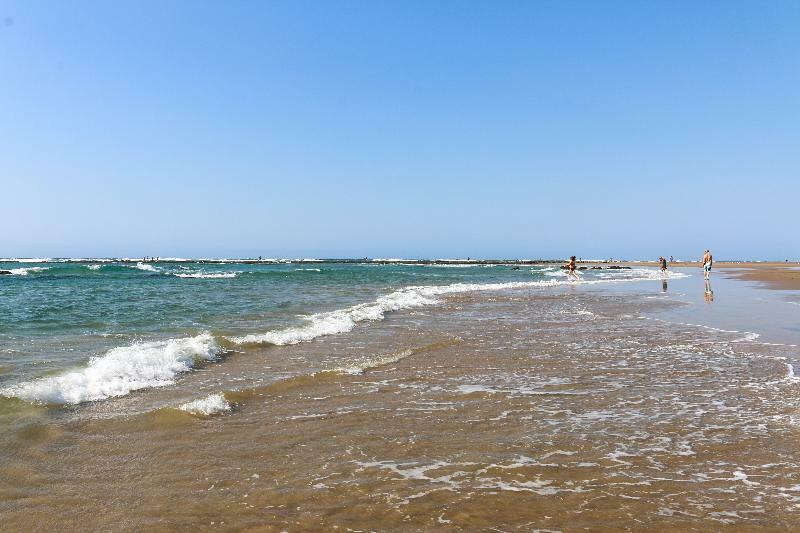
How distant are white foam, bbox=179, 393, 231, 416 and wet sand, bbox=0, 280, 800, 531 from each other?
0.54 feet

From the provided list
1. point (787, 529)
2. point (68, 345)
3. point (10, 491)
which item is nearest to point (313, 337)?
point (68, 345)

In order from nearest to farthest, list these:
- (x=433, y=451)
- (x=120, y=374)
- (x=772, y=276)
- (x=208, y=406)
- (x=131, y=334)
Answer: (x=433, y=451) → (x=208, y=406) → (x=120, y=374) → (x=131, y=334) → (x=772, y=276)

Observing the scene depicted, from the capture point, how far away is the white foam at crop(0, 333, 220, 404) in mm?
7762

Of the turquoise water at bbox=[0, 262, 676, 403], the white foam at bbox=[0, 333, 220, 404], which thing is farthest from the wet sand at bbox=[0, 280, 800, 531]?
the turquoise water at bbox=[0, 262, 676, 403]

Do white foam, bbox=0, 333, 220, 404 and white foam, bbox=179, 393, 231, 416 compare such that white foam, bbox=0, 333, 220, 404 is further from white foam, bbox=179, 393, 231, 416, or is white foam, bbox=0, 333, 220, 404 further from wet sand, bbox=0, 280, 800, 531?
white foam, bbox=179, 393, 231, 416

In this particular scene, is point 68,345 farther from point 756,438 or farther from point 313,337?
point 756,438

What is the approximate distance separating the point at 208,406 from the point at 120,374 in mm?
2688

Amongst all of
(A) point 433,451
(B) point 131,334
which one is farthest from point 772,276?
(A) point 433,451

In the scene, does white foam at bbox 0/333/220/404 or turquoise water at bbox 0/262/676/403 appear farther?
turquoise water at bbox 0/262/676/403

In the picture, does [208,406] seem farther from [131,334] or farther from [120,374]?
[131,334]

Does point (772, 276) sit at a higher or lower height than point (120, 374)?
higher

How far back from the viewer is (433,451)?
218 inches

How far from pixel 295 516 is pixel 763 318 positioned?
59.0ft

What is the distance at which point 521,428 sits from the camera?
6234mm
